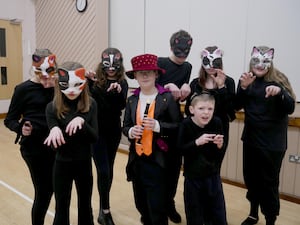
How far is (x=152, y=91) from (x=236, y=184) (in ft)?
6.55

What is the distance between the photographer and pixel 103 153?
243 cm

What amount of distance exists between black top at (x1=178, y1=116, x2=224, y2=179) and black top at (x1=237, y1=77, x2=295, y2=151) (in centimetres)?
45

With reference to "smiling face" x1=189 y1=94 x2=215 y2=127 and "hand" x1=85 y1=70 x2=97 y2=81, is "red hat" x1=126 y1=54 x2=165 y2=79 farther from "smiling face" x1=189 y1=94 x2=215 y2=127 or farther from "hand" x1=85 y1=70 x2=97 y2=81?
"hand" x1=85 y1=70 x2=97 y2=81

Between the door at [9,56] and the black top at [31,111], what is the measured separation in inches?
218

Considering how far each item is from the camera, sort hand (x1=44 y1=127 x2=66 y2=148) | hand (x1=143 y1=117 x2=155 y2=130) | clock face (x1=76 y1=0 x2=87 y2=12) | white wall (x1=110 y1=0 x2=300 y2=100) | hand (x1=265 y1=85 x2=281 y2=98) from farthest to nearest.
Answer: clock face (x1=76 y1=0 x2=87 y2=12) → white wall (x1=110 y1=0 x2=300 y2=100) → hand (x1=265 y1=85 x2=281 y2=98) → hand (x1=143 y1=117 x2=155 y2=130) → hand (x1=44 y1=127 x2=66 y2=148)

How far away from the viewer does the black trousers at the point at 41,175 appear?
196 cm

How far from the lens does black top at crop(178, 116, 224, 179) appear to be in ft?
6.24

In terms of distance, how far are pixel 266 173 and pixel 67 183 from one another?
136 centimetres

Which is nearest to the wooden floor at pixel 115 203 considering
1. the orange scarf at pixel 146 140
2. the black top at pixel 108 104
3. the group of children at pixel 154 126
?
the group of children at pixel 154 126

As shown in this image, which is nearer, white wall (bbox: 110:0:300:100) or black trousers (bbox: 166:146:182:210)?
black trousers (bbox: 166:146:182:210)

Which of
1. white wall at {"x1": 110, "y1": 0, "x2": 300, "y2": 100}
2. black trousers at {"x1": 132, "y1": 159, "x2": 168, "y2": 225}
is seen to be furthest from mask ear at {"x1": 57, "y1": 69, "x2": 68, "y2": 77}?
white wall at {"x1": 110, "y1": 0, "x2": 300, "y2": 100}

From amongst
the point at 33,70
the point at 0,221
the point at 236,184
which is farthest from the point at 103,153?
the point at 236,184

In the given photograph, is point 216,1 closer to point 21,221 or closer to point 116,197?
point 116,197

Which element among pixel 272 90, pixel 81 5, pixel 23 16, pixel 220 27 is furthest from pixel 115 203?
pixel 23 16
